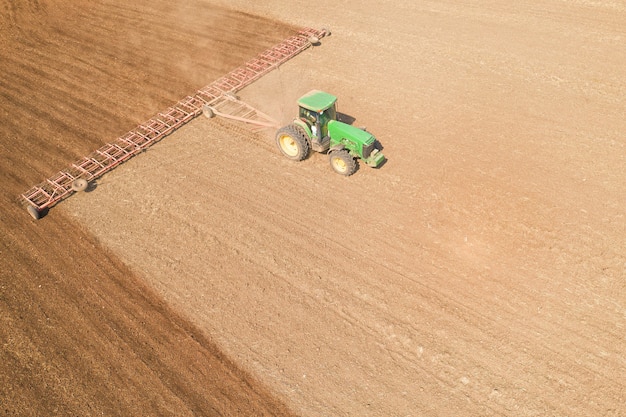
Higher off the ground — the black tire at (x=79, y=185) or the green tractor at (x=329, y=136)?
the green tractor at (x=329, y=136)

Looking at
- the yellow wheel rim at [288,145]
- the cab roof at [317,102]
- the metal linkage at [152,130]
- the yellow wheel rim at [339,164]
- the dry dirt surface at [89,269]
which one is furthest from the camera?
the yellow wheel rim at [288,145]

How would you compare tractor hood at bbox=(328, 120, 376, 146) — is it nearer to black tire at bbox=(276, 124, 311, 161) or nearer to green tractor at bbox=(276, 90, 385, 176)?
green tractor at bbox=(276, 90, 385, 176)

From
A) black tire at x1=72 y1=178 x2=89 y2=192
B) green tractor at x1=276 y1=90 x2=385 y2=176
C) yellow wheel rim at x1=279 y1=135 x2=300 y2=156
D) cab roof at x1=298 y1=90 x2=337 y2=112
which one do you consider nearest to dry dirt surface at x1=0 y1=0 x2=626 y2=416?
black tire at x1=72 y1=178 x2=89 y2=192

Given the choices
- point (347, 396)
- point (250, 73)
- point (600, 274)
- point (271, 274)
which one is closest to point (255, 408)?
point (347, 396)

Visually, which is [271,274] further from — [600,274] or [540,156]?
[540,156]

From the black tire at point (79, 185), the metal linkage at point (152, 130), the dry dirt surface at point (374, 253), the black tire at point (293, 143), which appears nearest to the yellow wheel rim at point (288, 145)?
the black tire at point (293, 143)

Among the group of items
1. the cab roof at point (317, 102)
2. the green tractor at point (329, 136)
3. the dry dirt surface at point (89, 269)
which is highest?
the cab roof at point (317, 102)

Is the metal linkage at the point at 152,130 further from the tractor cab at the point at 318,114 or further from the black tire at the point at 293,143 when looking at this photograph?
the tractor cab at the point at 318,114
